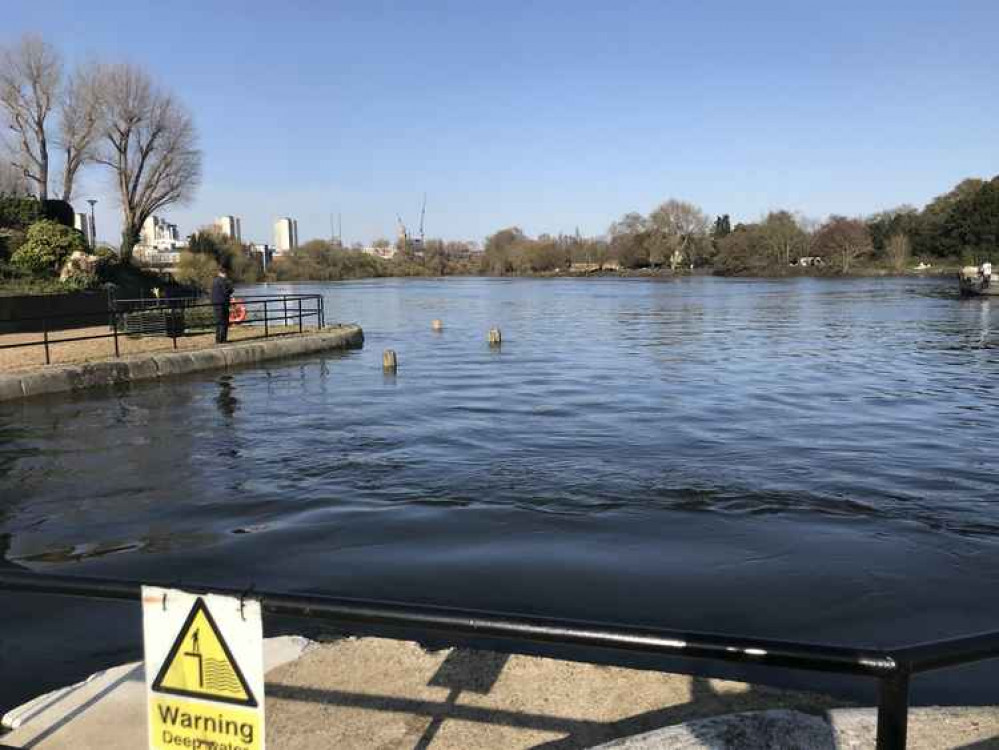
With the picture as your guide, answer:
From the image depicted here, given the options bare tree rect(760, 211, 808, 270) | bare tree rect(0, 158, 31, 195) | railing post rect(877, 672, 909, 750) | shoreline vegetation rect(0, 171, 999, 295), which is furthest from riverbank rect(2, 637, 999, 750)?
bare tree rect(760, 211, 808, 270)

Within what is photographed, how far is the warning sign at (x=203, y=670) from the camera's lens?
2252 millimetres

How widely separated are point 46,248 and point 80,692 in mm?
30015

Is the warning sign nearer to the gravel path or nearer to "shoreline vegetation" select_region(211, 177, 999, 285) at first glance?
the gravel path

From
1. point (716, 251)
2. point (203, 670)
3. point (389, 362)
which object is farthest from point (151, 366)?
point (716, 251)

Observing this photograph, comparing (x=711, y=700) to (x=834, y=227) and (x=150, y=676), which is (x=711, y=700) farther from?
(x=834, y=227)

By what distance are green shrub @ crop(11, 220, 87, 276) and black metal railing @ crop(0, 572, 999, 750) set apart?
31.8 m

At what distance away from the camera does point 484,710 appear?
12.8 ft

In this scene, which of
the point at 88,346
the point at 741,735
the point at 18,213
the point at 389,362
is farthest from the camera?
the point at 18,213

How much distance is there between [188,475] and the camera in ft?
32.5

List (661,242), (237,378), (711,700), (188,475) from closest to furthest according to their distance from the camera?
1. (711,700)
2. (188,475)
3. (237,378)
4. (661,242)

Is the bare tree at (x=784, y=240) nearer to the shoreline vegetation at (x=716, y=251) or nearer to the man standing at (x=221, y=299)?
the shoreline vegetation at (x=716, y=251)

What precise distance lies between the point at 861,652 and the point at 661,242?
164m

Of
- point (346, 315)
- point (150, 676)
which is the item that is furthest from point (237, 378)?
point (346, 315)

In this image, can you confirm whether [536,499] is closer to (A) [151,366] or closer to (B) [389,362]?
(B) [389,362]
